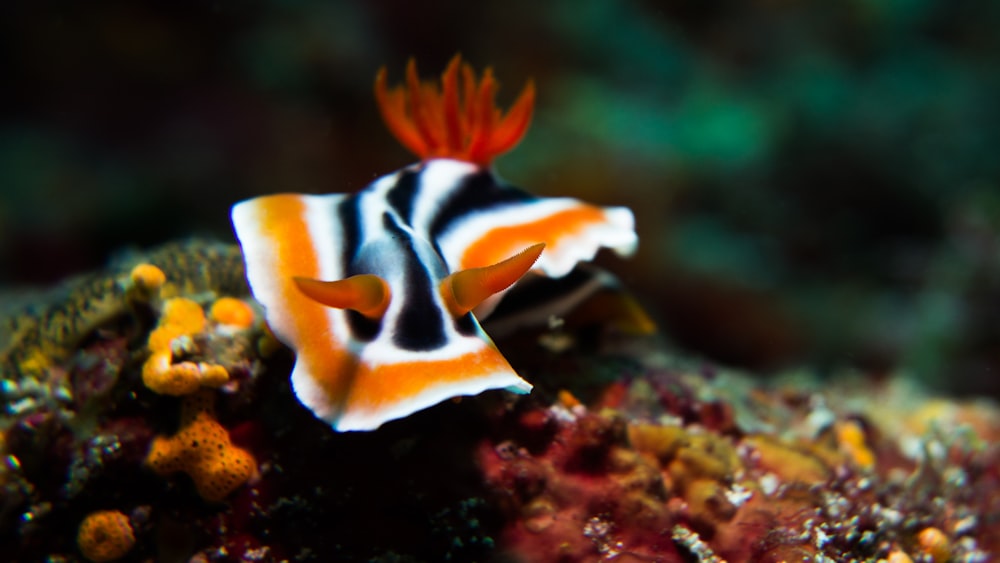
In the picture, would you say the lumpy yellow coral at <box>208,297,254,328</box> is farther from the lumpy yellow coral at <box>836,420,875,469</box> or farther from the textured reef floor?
the lumpy yellow coral at <box>836,420,875,469</box>

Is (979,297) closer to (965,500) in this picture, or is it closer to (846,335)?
(846,335)

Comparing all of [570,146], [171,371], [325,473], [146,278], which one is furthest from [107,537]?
[570,146]

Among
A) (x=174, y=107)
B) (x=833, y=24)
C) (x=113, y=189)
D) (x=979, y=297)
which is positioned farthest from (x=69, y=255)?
(x=833, y=24)

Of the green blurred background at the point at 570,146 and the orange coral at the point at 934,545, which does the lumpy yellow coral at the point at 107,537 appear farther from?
the green blurred background at the point at 570,146

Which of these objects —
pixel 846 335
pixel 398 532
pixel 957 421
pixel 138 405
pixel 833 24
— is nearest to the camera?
pixel 398 532

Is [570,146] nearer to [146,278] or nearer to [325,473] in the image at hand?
[146,278]

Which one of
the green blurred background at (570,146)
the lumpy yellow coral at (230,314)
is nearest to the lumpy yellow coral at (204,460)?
the lumpy yellow coral at (230,314)
